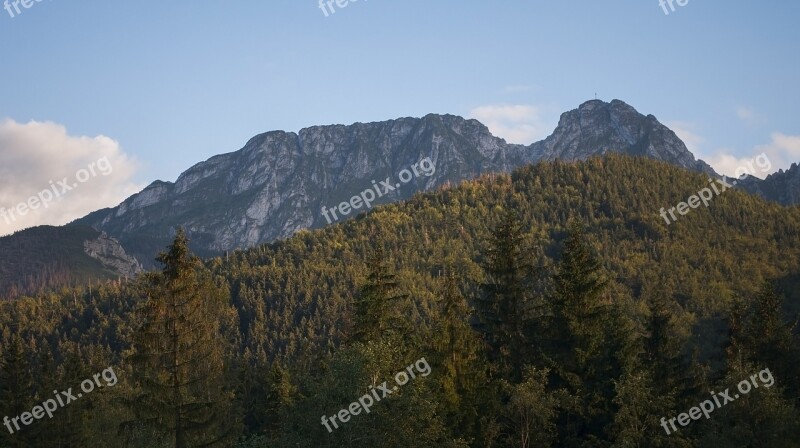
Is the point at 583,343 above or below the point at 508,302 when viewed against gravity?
below

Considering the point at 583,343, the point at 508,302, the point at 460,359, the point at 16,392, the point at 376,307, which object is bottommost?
the point at 583,343

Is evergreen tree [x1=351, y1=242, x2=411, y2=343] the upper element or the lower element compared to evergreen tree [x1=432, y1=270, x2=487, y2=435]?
upper

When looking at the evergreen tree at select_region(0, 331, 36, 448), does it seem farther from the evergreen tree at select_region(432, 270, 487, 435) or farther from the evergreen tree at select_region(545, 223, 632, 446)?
the evergreen tree at select_region(545, 223, 632, 446)

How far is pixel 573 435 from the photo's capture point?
40375mm

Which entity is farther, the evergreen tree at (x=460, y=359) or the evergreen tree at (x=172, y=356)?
the evergreen tree at (x=460, y=359)

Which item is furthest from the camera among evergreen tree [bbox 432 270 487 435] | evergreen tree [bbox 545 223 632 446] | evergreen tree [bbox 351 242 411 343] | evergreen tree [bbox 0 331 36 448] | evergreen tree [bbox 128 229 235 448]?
evergreen tree [bbox 0 331 36 448]

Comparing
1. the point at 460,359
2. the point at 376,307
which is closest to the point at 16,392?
the point at 376,307

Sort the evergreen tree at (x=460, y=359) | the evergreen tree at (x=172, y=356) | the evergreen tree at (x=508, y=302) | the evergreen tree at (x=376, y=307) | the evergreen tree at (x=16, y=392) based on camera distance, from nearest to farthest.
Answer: the evergreen tree at (x=172, y=356)
the evergreen tree at (x=460, y=359)
the evergreen tree at (x=508, y=302)
the evergreen tree at (x=376, y=307)
the evergreen tree at (x=16, y=392)

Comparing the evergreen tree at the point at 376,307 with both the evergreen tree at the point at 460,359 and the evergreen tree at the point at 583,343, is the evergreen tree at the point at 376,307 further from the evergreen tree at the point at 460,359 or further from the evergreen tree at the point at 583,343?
the evergreen tree at the point at 583,343

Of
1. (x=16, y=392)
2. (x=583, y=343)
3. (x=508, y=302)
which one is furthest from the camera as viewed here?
(x=16, y=392)

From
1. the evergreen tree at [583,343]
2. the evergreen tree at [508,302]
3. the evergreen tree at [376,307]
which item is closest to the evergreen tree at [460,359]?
the evergreen tree at [508,302]

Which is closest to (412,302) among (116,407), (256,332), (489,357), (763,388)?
(256,332)

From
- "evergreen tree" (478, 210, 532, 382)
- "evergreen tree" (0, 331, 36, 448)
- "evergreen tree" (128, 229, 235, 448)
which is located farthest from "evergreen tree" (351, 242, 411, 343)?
"evergreen tree" (0, 331, 36, 448)

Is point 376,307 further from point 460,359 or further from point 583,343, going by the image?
point 583,343
